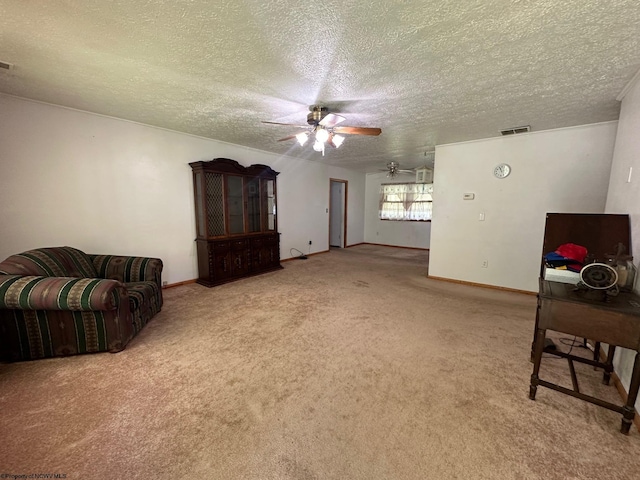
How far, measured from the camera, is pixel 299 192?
19.8 feet

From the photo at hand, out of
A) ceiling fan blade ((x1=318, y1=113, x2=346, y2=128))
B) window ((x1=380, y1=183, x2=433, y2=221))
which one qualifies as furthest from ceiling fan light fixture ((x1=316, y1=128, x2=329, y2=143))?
window ((x1=380, y1=183, x2=433, y2=221))

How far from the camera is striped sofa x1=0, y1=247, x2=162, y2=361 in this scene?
6.59 ft

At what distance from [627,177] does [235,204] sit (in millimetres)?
4654

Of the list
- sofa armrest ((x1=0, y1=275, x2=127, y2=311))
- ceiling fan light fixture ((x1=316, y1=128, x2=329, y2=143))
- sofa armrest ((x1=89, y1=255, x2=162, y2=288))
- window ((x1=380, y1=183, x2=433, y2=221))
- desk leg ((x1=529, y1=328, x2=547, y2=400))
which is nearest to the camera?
desk leg ((x1=529, y1=328, x2=547, y2=400))

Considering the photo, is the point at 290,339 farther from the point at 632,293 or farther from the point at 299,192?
the point at 299,192

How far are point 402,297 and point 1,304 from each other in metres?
3.98

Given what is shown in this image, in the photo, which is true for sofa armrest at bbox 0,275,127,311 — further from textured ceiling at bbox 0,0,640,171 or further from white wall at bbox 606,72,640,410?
white wall at bbox 606,72,640,410

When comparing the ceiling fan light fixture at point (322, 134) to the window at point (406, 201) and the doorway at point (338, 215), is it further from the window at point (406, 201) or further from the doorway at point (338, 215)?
the window at point (406, 201)

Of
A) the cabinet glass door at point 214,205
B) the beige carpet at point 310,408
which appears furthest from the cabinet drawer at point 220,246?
the beige carpet at point 310,408

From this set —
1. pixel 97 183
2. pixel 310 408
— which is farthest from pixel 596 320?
pixel 97 183

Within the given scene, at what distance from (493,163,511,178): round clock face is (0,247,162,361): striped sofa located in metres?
4.93

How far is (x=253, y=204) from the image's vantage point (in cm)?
480

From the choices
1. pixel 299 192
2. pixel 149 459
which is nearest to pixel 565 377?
pixel 149 459

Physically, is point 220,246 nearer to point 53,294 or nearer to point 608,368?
point 53,294
